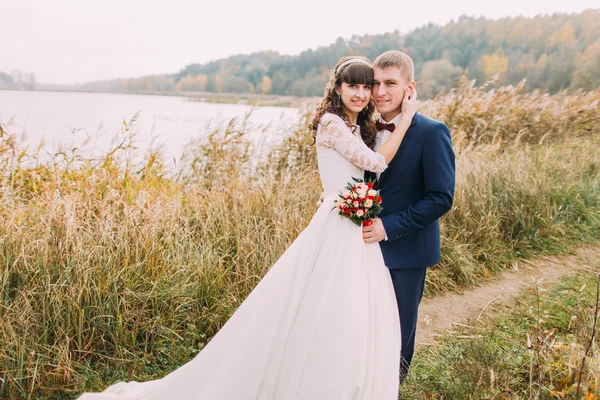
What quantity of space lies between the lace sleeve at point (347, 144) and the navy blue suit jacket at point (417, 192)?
0.16 meters

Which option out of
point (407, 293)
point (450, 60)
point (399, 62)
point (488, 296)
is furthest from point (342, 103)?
point (450, 60)

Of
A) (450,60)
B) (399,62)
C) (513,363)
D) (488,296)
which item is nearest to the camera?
(399,62)

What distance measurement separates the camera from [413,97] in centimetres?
244

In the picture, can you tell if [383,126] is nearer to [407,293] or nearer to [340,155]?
[340,155]

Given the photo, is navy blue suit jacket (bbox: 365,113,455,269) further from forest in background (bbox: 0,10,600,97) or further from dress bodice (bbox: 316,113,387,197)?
forest in background (bbox: 0,10,600,97)

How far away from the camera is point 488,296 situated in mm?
4551

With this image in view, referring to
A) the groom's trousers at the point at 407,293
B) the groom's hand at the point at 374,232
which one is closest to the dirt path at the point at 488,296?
the groom's trousers at the point at 407,293

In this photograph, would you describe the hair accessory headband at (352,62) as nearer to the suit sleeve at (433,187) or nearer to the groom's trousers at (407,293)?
the suit sleeve at (433,187)

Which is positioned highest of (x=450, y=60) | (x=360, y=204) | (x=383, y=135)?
(x=450, y=60)

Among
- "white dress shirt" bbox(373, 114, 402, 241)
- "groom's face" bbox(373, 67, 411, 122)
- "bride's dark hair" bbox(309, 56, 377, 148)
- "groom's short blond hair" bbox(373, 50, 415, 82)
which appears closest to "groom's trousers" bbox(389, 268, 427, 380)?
"white dress shirt" bbox(373, 114, 402, 241)

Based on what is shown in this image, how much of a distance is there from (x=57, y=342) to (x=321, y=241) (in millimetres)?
2013

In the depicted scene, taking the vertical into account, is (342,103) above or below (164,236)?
above

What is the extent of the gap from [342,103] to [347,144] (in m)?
0.33

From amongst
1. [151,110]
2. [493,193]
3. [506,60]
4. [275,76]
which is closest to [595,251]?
[493,193]
